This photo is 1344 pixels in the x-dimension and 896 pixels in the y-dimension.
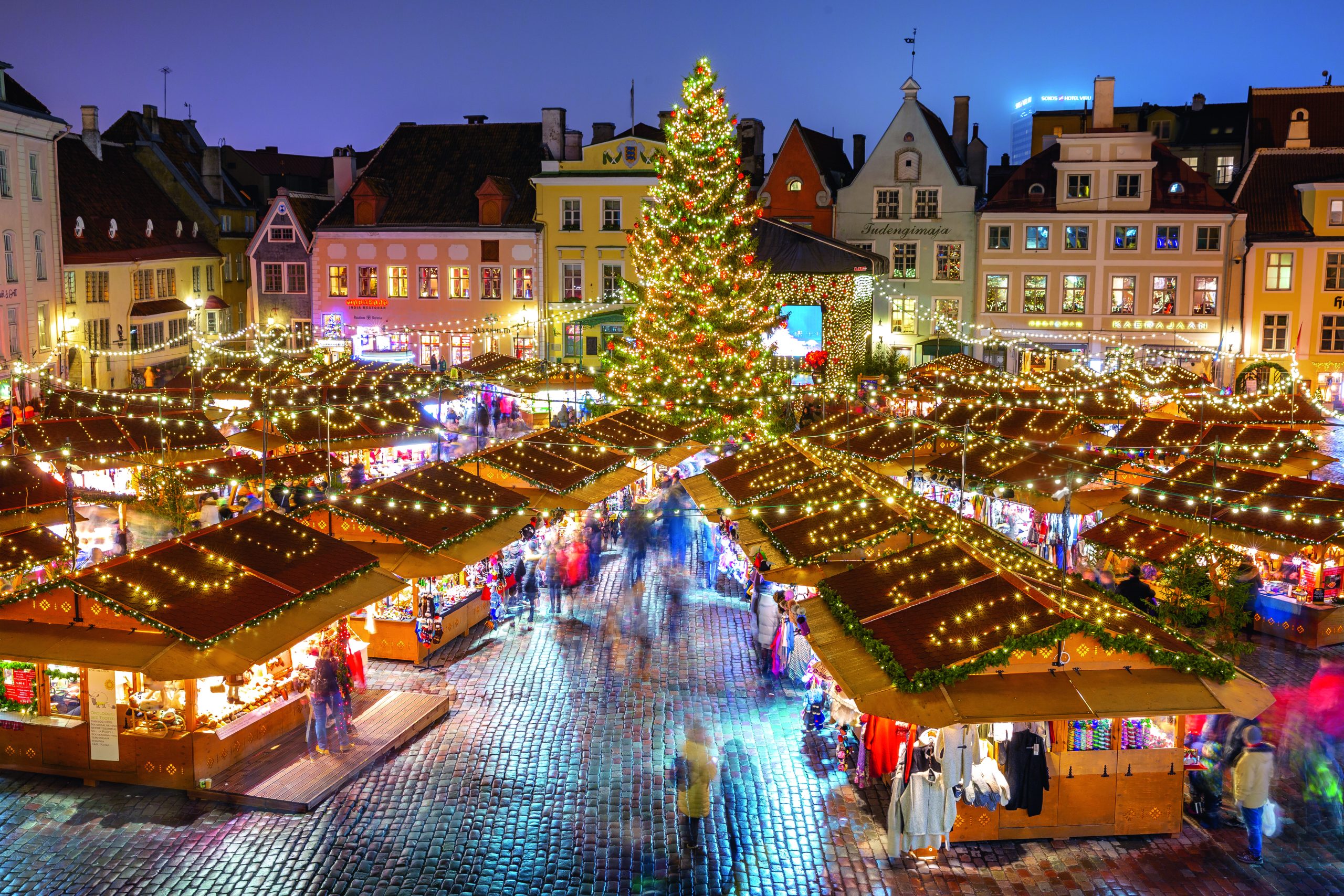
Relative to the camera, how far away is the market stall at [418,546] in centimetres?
1698

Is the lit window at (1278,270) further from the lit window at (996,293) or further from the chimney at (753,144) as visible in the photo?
the chimney at (753,144)

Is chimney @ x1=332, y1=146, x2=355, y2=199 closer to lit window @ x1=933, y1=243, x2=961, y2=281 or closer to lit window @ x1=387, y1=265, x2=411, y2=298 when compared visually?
lit window @ x1=387, y1=265, x2=411, y2=298

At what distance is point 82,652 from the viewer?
12.5m

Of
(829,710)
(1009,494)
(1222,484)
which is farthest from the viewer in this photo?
(1009,494)

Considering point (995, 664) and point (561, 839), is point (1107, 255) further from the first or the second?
point (561, 839)

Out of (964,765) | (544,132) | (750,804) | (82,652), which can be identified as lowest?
(750,804)

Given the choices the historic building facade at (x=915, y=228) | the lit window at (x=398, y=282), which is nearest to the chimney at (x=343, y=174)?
the lit window at (x=398, y=282)

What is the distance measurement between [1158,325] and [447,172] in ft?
95.1

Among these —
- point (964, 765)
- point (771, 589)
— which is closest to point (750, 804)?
point (964, 765)

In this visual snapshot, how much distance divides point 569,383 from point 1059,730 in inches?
958

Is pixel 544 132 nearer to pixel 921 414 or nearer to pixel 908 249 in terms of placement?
pixel 908 249

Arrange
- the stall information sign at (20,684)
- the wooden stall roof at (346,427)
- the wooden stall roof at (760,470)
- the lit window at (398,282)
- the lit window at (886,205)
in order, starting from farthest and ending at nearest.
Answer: the lit window at (398,282), the lit window at (886,205), the wooden stall roof at (346,427), the wooden stall roof at (760,470), the stall information sign at (20,684)

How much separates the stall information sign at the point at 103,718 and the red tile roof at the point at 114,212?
32.6 m

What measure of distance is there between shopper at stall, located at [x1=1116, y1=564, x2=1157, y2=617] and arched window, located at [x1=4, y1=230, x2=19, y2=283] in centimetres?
3333
